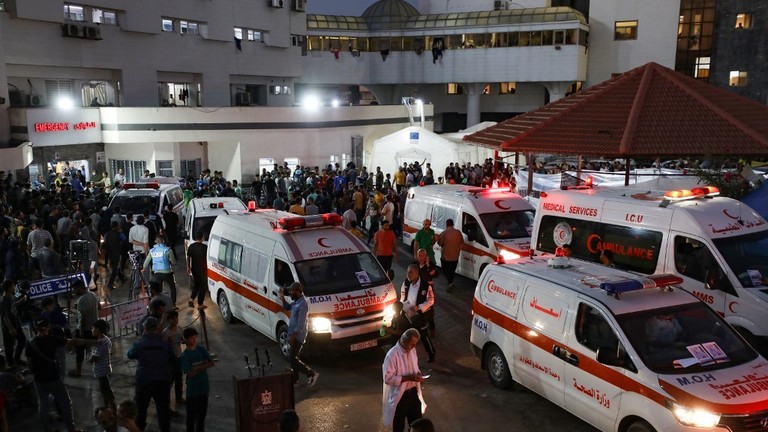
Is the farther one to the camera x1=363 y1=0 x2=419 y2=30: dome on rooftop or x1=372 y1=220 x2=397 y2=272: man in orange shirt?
x1=363 y1=0 x2=419 y2=30: dome on rooftop

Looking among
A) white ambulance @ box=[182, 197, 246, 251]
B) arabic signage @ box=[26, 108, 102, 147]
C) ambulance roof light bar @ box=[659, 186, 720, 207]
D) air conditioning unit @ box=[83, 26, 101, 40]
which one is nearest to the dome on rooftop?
air conditioning unit @ box=[83, 26, 101, 40]

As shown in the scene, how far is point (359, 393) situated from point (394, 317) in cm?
124

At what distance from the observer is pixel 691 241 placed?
32.2 ft

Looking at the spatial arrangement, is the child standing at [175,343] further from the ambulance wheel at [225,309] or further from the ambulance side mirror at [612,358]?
the ambulance side mirror at [612,358]

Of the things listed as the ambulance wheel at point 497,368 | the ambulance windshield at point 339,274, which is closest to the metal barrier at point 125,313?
the ambulance windshield at point 339,274

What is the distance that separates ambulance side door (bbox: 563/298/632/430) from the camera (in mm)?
7305

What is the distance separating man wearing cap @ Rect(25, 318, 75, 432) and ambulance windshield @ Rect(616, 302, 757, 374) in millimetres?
6784

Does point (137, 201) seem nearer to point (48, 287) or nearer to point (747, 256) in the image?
point (48, 287)

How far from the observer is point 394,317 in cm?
984

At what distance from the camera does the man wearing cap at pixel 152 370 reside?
7.66 m

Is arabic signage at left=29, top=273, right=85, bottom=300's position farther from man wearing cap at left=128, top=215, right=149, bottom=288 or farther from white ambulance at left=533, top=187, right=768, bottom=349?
white ambulance at left=533, top=187, right=768, bottom=349

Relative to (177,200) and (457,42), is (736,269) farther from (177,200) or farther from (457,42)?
(457,42)

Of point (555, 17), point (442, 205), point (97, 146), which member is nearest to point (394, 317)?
point (442, 205)

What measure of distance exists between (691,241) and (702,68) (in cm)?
4574
